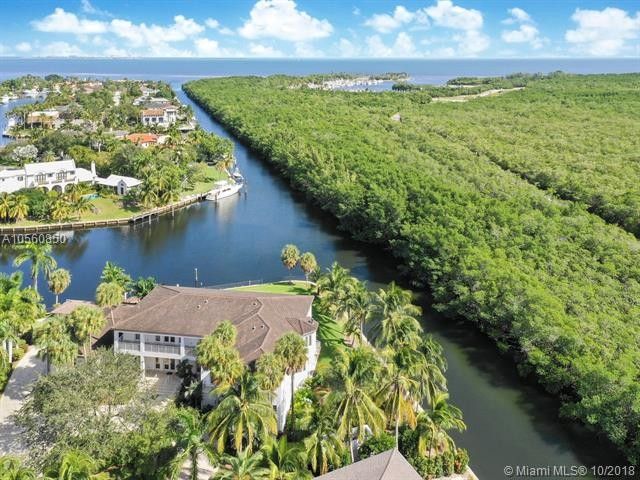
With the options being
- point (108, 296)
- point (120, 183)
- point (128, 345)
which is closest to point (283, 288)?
point (108, 296)

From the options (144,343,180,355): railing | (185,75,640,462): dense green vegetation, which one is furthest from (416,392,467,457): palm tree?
(144,343,180,355): railing

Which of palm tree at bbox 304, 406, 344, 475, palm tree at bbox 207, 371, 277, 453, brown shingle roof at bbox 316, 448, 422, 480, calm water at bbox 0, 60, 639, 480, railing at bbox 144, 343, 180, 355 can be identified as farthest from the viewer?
railing at bbox 144, 343, 180, 355

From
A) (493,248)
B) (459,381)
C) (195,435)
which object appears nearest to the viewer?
(195,435)

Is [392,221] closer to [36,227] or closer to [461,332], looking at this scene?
[461,332]

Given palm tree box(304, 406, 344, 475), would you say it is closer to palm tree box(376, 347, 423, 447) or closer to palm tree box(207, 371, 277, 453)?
palm tree box(207, 371, 277, 453)

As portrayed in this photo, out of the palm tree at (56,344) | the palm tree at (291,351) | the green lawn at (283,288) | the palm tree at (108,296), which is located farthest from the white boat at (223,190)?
the palm tree at (291,351)

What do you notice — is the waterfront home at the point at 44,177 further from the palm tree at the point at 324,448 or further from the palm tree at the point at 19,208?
the palm tree at the point at 324,448

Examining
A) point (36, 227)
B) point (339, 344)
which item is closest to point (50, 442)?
point (339, 344)
